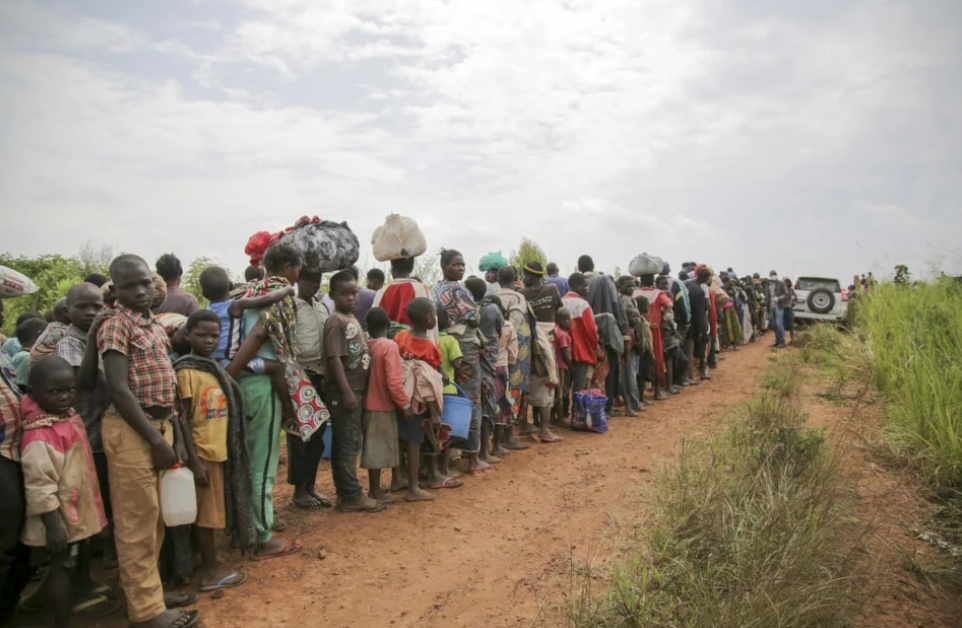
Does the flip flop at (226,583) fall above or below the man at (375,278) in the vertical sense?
below

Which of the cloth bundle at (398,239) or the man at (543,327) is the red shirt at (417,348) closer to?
the cloth bundle at (398,239)

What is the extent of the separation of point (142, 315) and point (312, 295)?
151cm

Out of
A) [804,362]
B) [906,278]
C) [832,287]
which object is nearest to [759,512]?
[804,362]

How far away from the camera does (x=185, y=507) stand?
3352 mm

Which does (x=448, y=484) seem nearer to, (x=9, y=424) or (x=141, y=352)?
A: (x=141, y=352)

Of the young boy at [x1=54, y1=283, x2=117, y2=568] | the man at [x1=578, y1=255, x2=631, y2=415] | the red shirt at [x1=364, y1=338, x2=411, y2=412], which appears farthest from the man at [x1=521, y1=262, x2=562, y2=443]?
the young boy at [x1=54, y1=283, x2=117, y2=568]

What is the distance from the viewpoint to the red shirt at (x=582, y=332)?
310 inches

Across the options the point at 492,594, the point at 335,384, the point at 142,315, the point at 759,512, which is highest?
the point at 142,315

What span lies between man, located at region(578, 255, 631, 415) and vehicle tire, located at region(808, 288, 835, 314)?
11.0 m

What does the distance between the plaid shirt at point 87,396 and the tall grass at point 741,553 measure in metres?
2.63

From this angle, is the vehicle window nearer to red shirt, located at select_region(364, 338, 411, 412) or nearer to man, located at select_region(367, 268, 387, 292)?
man, located at select_region(367, 268, 387, 292)

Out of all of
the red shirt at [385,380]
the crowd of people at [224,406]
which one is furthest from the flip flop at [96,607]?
the red shirt at [385,380]

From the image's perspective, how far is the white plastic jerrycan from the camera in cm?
333

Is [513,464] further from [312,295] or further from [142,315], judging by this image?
[142,315]
